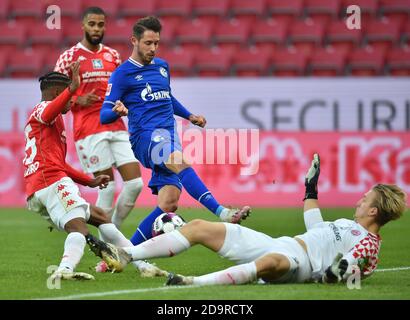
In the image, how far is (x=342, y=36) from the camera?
19.1 m

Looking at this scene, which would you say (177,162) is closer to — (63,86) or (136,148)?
(136,148)

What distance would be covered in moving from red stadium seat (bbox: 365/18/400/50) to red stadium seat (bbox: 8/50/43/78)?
6492 mm

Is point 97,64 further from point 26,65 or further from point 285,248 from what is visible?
point 26,65

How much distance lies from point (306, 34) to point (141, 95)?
11.0 metres

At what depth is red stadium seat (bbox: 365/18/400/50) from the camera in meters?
19.1

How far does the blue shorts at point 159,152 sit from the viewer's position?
8.33 m

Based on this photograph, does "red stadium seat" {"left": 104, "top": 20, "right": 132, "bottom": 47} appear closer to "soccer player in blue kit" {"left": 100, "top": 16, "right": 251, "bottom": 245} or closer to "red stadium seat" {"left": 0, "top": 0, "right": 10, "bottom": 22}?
"red stadium seat" {"left": 0, "top": 0, "right": 10, "bottom": 22}

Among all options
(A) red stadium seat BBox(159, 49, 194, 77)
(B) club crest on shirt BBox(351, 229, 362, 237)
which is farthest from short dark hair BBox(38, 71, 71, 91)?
(A) red stadium seat BBox(159, 49, 194, 77)

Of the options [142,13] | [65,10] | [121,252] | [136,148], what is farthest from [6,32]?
[121,252]

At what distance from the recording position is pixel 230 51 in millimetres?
18453

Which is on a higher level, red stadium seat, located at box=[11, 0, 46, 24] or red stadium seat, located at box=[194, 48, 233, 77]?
red stadium seat, located at box=[11, 0, 46, 24]

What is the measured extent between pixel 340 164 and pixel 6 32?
7.51m

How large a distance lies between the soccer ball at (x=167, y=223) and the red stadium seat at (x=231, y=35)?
11949mm

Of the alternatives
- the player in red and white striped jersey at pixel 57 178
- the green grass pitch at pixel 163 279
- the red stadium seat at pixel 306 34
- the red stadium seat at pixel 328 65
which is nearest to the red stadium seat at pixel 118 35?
the red stadium seat at pixel 306 34
